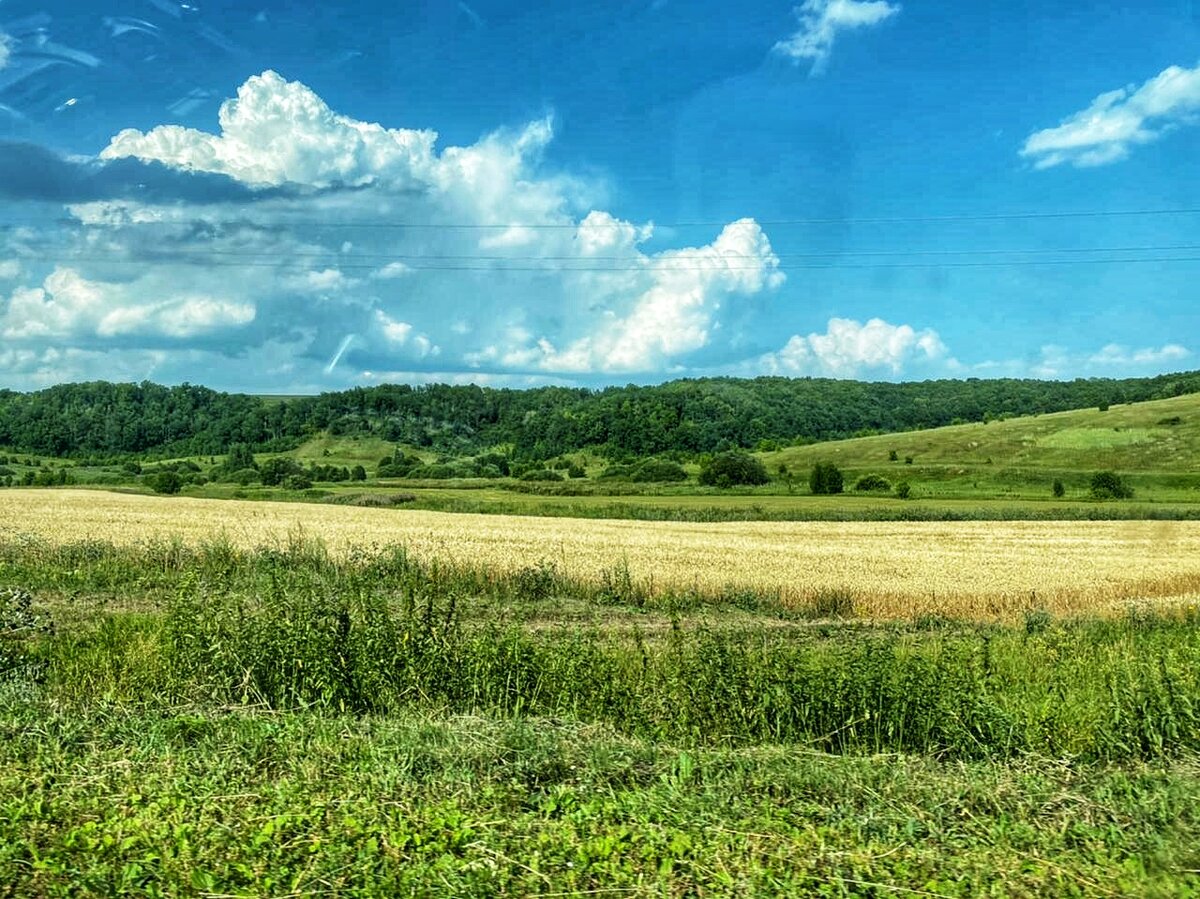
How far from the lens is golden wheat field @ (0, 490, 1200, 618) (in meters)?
25.3

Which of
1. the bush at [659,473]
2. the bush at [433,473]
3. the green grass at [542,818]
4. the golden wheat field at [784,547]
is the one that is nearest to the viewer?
the green grass at [542,818]

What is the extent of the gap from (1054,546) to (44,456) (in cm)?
10793

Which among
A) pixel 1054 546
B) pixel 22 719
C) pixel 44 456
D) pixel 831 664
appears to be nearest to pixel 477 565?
pixel 831 664

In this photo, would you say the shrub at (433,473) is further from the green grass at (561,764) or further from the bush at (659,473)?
the green grass at (561,764)

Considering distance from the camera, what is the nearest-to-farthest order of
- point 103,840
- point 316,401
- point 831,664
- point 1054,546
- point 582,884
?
point 582,884 → point 103,840 → point 831,664 → point 1054,546 → point 316,401

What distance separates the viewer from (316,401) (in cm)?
12244

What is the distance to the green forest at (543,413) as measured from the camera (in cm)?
10969

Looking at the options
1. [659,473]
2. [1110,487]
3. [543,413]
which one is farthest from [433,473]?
[1110,487]

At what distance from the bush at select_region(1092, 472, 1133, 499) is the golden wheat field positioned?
66.5ft

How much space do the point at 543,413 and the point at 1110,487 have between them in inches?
3302

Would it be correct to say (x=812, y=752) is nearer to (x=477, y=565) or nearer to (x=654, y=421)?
(x=477, y=565)

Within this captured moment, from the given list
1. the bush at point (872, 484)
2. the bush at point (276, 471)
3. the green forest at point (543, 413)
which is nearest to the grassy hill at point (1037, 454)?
the bush at point (872, 484)

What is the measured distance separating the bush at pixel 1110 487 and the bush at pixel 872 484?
17.7 metres

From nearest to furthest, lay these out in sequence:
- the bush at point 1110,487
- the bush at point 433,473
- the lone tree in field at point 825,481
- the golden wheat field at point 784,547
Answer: the golden wheat field at point 784,547 → the bush at point 1110,487 → the lone tree in field at point 825,481 → the bush at point 433,473
